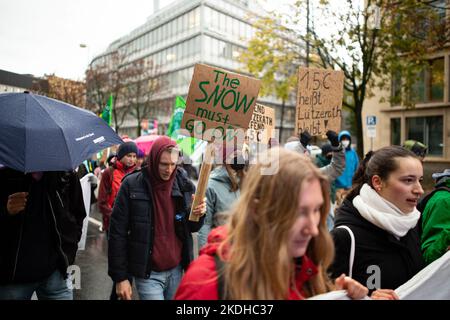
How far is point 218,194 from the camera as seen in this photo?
3.73 meters

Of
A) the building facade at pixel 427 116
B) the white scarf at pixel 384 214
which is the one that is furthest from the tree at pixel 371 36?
the white scarf at pixel 384 214

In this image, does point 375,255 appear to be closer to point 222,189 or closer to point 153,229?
point 153,229

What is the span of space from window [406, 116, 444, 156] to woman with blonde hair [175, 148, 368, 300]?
25286mm

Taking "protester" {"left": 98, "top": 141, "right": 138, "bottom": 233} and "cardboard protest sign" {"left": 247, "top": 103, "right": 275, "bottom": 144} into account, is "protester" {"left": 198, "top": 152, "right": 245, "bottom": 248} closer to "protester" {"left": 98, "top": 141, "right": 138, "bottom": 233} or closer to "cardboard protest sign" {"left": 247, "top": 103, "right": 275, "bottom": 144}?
"cardboard protest sign" {"left": 247, "top": 103, "right": 275, "bottom": 144}

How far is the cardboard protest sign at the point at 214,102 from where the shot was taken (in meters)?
3.32

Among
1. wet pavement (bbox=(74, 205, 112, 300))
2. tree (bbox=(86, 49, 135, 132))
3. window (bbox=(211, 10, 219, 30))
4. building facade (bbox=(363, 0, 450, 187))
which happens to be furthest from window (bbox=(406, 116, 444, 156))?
window (bbox=(211, 10, 219, 30))

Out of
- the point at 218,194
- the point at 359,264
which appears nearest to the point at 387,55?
the point at 218,194

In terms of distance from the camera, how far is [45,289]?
284cm

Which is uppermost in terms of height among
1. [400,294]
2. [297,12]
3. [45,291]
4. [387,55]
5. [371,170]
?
[297,12]

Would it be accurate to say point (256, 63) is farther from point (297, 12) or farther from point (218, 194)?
point (218, 194)

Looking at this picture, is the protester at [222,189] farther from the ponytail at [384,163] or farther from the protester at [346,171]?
the protester at [346,171]

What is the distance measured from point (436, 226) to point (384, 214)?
74 cm
